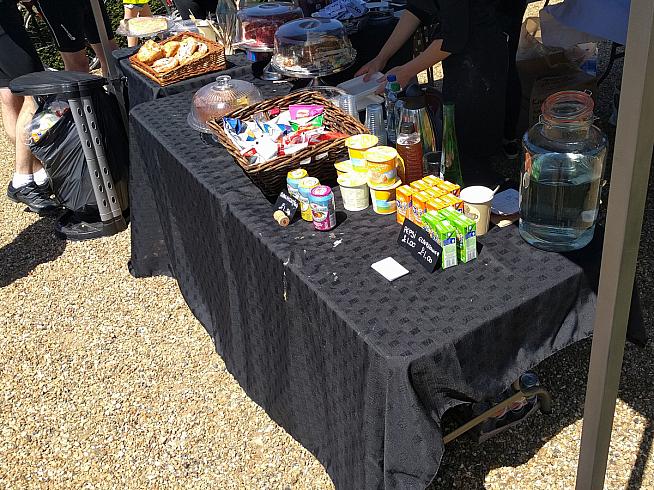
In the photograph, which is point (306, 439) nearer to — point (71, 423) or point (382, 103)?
point (71, 423)

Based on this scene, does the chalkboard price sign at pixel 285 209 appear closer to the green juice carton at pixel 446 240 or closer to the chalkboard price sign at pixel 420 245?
the chalkboard price sign at pixel 420 245

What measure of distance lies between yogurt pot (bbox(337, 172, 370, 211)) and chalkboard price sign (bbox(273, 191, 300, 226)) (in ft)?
0.46

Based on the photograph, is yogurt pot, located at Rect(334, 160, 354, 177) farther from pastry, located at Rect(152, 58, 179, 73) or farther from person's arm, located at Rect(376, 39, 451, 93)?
pastry, located at Rect(152, 58, 179, 73)

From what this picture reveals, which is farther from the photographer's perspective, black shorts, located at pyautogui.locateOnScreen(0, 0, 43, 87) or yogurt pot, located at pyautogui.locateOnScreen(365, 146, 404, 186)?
black shorts, located at pyautogui.locateOnScreen(0, 0, 43, 87)

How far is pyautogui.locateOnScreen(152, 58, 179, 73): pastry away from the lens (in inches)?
117

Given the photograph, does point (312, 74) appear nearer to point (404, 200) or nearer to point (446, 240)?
point (404, 200)

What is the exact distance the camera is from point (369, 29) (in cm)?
334

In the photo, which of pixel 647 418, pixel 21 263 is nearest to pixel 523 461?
pixel 647 418

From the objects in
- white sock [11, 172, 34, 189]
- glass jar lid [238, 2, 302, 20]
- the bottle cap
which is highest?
glass jar lid [238, 2, 302, 20]

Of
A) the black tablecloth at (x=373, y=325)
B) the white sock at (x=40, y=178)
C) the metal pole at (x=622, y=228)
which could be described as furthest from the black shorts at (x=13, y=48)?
the metal pole at (x=622, y=228)

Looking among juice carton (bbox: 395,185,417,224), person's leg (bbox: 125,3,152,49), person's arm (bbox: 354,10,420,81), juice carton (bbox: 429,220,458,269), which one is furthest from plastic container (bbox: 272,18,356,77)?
person's leg (bbox: 125,3,152,49)

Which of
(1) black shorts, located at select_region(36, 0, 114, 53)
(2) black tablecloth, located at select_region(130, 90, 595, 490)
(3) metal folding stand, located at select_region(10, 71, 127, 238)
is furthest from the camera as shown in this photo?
(1) black shorts, located at select_region(36, 0, 114, 53)

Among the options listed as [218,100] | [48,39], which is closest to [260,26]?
[218,100]

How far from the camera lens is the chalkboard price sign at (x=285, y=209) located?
1861 millimetres
